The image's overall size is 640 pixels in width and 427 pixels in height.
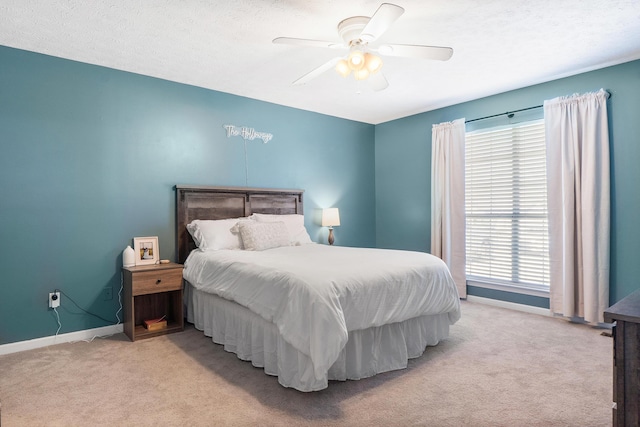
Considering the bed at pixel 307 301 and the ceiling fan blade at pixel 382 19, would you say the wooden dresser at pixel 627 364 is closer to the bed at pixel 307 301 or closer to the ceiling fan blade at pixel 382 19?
the bed at pixel 307 301

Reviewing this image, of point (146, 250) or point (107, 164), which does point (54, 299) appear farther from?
point (107, 164)

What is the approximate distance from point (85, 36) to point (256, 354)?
9.30 feet

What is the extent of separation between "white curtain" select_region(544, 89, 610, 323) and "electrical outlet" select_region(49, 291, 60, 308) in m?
4.83

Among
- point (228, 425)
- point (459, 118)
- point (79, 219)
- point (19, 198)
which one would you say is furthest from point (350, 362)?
point (459, 118)

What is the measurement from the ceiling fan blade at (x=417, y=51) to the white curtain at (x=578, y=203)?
6.70 ft

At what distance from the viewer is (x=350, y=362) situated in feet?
7.89

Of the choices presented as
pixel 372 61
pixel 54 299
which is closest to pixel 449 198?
pixel 372 61

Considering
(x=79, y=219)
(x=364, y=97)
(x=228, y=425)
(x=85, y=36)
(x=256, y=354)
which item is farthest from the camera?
(x=364, y=97)

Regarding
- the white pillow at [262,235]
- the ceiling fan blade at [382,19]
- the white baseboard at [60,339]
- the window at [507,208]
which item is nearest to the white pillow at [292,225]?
the white pillow at [262,235]

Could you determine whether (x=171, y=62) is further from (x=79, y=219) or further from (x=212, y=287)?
(x=212, y=287)

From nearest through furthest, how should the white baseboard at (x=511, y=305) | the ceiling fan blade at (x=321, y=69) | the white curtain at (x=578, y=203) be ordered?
the ceiling fan blade at (x=321, y=69) → the white curtain at (x=578, y=203) → the white baseboard at (x=511, y=305)

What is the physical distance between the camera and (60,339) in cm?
315

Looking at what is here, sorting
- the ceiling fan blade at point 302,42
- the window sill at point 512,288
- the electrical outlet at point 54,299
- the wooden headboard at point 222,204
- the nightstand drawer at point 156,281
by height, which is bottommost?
the window sill at point 512,288

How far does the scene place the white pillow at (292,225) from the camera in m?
4.10
